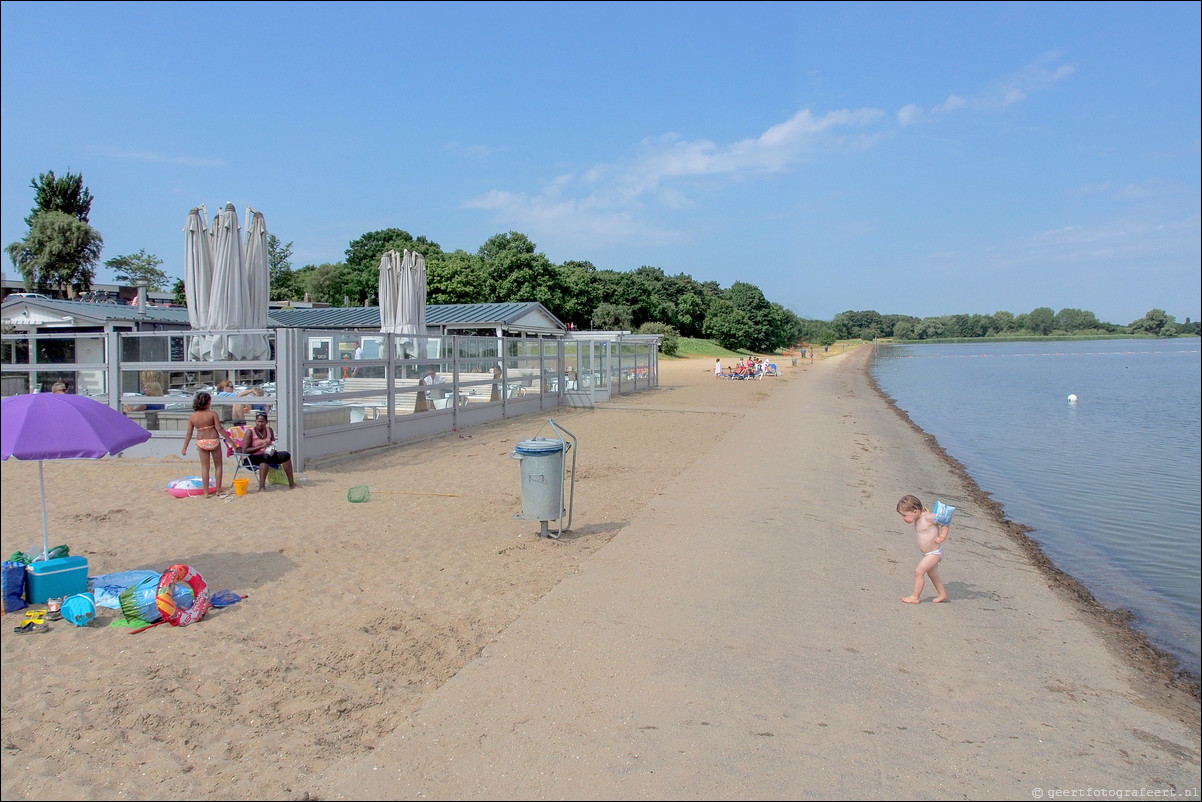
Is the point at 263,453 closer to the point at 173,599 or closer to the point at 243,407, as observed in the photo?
the point at 243,407

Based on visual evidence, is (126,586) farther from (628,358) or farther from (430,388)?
(628,358)

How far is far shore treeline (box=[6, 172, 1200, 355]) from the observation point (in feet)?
117

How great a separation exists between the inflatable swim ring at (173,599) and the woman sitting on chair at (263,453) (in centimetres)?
406

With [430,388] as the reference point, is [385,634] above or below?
below

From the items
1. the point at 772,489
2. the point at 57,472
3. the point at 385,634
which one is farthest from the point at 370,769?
the point at 57,472

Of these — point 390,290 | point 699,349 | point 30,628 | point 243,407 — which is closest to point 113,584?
point 30,628

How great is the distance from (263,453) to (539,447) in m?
4.06

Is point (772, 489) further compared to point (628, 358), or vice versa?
point (628, 358)

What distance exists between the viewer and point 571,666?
4.09 metres

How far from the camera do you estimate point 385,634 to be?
457 centimetres

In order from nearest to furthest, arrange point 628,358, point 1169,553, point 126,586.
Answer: point 126,586, point 1169,553, point 628,358

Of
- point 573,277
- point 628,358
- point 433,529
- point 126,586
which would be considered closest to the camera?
point 126,586

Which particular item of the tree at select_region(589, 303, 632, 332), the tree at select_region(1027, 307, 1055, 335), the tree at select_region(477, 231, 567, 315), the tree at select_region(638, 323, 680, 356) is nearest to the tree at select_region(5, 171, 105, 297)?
the tree at select_region(477, 231, 567, 315)

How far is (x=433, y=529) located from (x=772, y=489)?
4.51m
